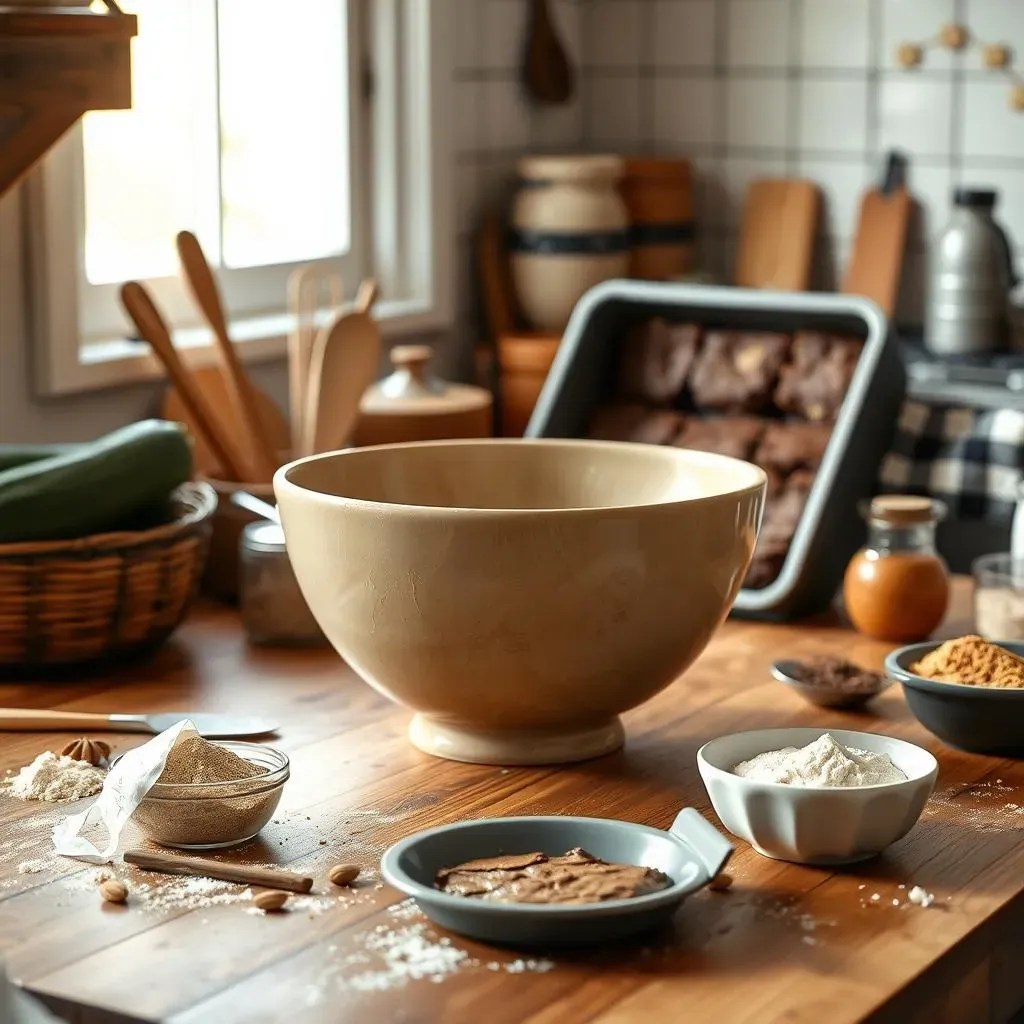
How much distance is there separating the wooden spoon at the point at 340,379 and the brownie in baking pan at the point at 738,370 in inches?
12.7

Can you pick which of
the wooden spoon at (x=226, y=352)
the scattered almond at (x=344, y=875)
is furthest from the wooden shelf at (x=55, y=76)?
the scattered almond at (x=344, y=875)

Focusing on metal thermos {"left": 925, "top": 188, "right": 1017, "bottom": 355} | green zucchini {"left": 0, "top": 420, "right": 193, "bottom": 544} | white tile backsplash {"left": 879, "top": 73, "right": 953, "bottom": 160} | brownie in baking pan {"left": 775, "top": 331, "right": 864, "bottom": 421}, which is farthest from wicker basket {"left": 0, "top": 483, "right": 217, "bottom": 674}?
→ white tile backsplash {"left": 879, "top": 73, "right": 953, "bottom": 160}

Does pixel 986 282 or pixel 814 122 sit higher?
pixel 814 122

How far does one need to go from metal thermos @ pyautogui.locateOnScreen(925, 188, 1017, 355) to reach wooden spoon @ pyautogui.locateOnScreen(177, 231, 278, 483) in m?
1.16

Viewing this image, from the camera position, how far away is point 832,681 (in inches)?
48.4

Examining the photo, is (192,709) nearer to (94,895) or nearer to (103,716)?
(103,716)

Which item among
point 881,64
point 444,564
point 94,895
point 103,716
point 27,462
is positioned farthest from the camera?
point 881,64

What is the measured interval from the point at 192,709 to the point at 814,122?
178 centimetres

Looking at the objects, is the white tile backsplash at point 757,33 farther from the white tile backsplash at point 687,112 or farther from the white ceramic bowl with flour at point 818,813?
the white ceramic bowl with flour at point 818,813

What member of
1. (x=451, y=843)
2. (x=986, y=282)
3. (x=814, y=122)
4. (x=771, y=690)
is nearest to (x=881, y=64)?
(x=814, y=122)

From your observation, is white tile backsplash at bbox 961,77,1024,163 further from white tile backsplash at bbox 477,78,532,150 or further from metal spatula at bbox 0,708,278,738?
metal spatula at bbox 0,708,278,738

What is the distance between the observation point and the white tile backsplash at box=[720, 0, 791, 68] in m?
2.70

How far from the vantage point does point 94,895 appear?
0.89m

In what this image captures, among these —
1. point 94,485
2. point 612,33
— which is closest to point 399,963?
point 94,485
